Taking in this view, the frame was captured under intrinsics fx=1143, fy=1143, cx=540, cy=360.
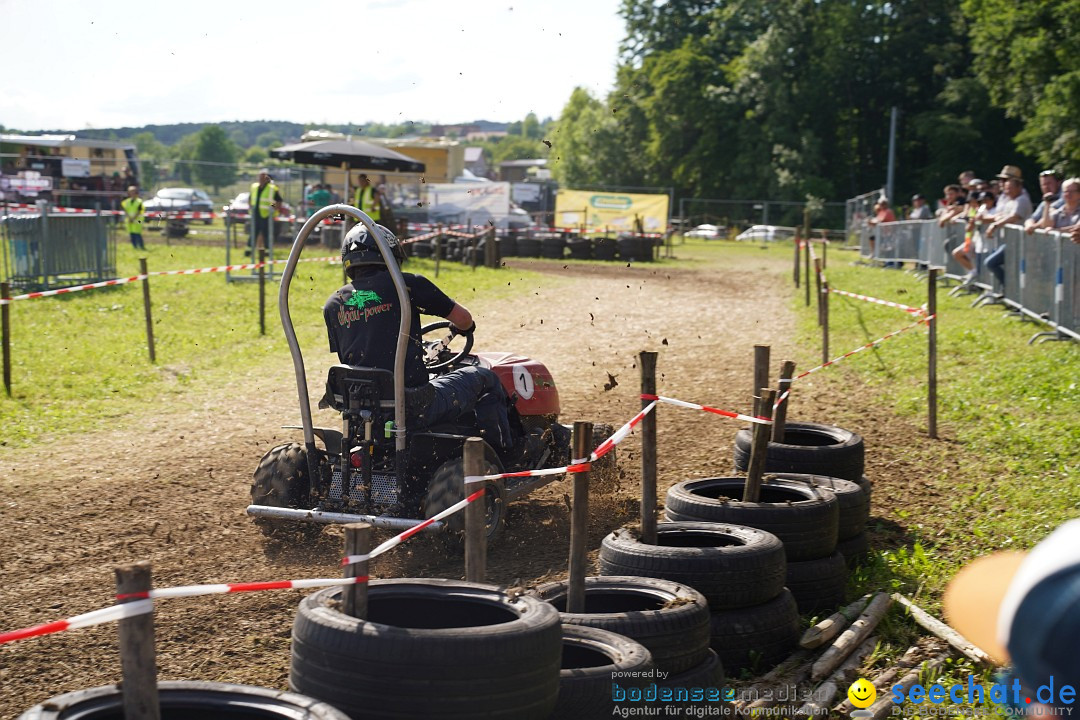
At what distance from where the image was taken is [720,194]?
6362cm

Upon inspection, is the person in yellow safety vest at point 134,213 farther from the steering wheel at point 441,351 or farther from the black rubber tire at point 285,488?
the black rubber tire at point 285,488

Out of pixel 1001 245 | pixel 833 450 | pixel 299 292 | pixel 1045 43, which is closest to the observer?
pixel 833 450

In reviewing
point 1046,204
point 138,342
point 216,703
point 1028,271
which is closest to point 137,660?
point 216,703

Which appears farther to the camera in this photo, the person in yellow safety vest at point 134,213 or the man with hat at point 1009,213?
the person in yellow safety vest at point 134,213

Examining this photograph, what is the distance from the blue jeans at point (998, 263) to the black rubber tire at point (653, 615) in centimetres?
1363

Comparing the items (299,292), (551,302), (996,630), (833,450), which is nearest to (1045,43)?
(551,302)

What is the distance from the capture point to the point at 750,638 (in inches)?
208

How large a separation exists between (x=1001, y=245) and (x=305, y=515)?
538 inches

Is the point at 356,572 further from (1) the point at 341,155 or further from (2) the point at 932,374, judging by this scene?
(1) the point at 341,155

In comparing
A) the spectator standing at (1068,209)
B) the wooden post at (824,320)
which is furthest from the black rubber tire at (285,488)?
the spectator standing at (1068,209)

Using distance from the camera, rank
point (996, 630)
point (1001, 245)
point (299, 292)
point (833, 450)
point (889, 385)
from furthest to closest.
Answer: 1. point (299, 292)
2. point (1001, 245)
3. point (889, 385)
4. point (833, 450)
5. point (996, 630)

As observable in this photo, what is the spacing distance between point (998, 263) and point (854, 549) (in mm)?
11746

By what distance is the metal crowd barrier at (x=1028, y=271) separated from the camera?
13180 mm

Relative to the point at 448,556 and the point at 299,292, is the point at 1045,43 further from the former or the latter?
the point at 448,556
